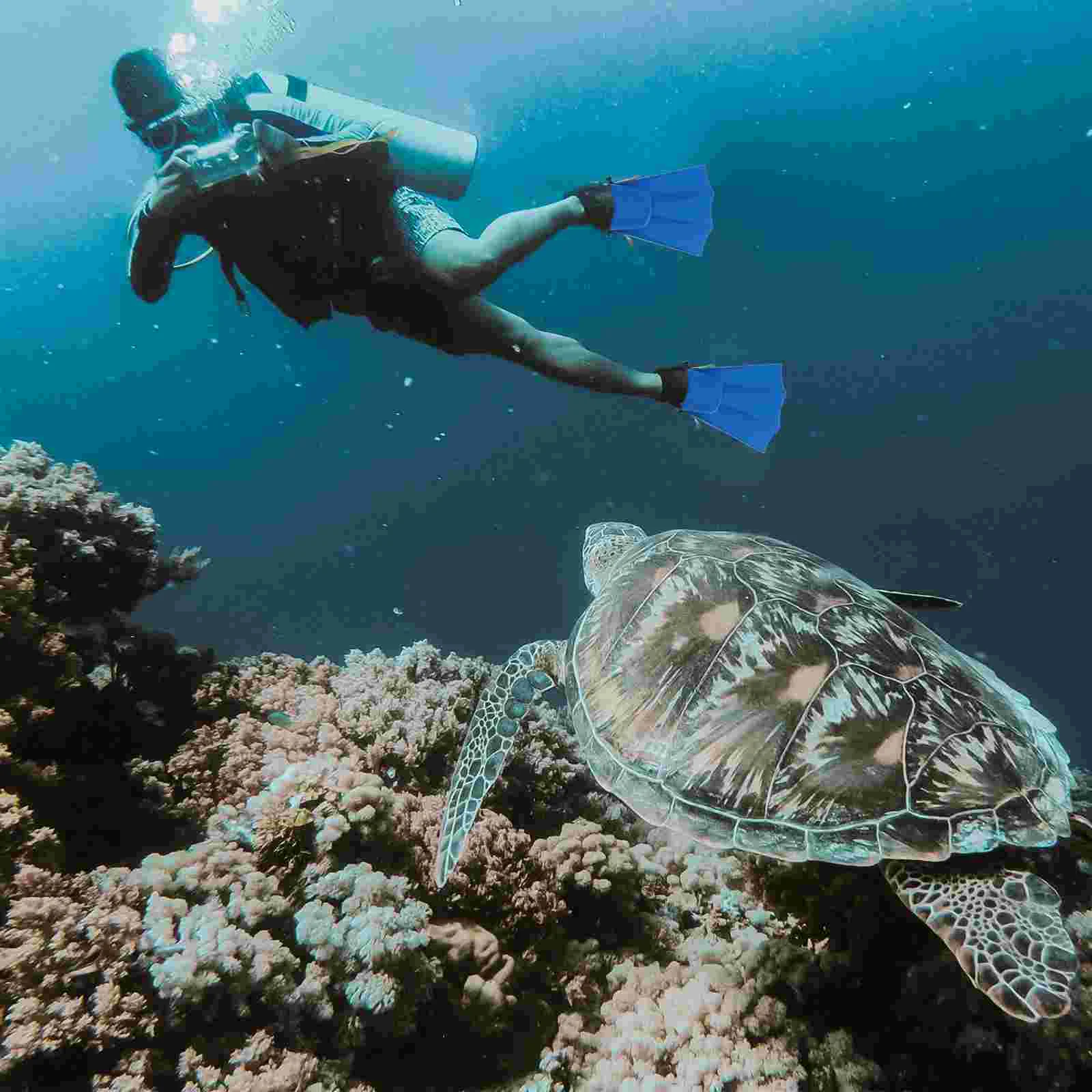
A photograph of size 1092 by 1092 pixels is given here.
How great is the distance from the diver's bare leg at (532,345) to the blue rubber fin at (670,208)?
→ 1.18 m

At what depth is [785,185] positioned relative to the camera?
14766 mm

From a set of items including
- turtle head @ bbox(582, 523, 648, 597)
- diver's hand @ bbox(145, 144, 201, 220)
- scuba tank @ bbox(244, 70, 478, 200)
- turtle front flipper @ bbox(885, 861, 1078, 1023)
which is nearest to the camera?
turtle front flipper @ bbox(885, 861, 1078, 1023)

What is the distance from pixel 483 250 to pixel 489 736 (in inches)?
130

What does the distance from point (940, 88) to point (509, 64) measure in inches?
475

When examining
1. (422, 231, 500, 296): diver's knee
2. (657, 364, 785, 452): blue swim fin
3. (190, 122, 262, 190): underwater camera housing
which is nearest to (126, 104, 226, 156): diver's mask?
(190, 122, 262, 190): underwater camera housing

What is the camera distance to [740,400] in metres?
4.85

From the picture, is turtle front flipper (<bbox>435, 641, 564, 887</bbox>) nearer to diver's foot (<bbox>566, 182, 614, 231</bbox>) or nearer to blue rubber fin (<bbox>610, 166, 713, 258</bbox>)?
diver's foot (<bbox>566, 182, 614, 231</bbox>)

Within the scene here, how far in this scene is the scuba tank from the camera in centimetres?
389

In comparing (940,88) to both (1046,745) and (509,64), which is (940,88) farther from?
(1046,745)

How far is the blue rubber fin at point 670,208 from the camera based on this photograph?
14.4ft

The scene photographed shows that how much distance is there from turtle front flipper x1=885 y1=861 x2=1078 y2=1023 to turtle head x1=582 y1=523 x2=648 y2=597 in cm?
163

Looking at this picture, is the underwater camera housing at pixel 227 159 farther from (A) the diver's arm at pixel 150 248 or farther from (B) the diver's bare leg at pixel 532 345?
(B) the diver's bare leg at pixel 532 345

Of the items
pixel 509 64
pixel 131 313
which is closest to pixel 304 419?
pixel 131 313

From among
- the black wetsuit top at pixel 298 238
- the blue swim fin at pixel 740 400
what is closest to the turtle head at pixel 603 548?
the blue swim fin at pixel 740 400
